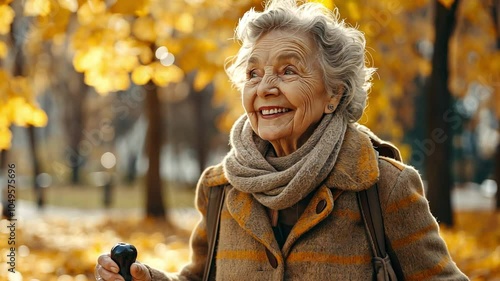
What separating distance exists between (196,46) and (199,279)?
18.1ft

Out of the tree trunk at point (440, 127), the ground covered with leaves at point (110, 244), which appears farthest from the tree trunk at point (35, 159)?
the tree trunk at point (440, 127)

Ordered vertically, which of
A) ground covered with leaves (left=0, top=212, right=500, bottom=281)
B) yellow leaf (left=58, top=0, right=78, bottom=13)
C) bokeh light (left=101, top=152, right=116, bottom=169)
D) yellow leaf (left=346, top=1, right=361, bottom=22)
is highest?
yellow leaf (left=58, top=0, right=78, bottom=13)

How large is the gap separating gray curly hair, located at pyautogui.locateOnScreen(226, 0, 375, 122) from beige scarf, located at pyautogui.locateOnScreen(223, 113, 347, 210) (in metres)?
0.11

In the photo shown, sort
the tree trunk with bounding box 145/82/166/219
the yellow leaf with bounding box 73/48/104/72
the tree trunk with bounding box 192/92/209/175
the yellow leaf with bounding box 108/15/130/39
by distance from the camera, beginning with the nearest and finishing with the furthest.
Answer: the yellow leaf with bounding box 73/48/104/72 < the yellow leaf with bounding box 108/15/130/39 < the tree trunk with bounding box 145/82/166/219 < the tree trunk with bounding box 192/92/209/175

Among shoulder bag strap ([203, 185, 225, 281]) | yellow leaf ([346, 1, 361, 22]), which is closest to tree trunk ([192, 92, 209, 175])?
yellow leaf ([346, 1, 361, 22])

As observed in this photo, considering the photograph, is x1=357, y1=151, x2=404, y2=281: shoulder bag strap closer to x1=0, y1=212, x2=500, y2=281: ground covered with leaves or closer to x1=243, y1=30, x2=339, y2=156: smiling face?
x1=243, y1=30, x2=339, y2=156: smiling face

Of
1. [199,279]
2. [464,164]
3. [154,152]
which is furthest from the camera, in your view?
[464,164]

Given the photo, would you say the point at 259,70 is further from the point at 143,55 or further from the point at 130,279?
the point at 143,55

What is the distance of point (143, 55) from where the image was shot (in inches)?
317

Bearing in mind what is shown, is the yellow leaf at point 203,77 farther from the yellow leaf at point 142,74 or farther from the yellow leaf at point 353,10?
the yellow leaf at point 353,10

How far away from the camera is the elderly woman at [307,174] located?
2.45 m

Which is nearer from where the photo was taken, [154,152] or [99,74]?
[99,74]

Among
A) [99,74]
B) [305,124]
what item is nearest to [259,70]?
[305,124]

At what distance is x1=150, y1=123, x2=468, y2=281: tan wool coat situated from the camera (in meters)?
2.44
